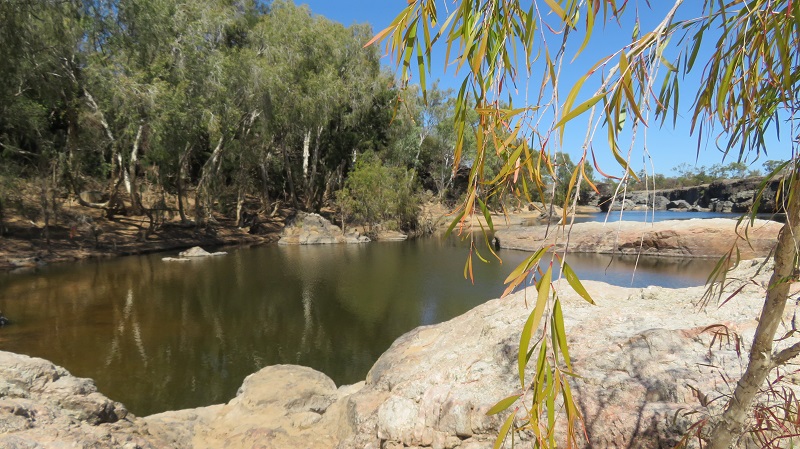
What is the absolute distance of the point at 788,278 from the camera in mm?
1212

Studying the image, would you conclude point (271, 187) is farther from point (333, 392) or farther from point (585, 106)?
point (585, 106)

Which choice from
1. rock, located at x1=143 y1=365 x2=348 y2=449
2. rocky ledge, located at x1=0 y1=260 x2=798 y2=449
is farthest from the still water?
rocky ledge, located at x1=0 y1=260 x2=798 y2=449

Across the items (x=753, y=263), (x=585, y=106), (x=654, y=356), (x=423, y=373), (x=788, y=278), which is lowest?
(x=423, y=373)

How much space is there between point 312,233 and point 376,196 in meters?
4.40

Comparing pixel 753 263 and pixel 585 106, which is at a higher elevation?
pixel 585 106

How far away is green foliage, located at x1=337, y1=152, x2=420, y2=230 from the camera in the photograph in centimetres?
2686

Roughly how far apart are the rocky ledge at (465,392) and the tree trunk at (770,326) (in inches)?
33.3

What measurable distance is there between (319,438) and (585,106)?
159 inches

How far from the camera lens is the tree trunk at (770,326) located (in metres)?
1.31

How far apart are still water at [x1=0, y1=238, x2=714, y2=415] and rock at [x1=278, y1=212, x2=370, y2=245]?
592cm

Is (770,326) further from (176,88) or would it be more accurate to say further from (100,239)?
(100,239)

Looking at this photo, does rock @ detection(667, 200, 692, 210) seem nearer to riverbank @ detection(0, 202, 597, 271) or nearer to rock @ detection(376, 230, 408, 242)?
rock @ detection(376, 230, 408, 242)

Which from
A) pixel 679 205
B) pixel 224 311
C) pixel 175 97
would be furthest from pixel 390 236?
pixel 679 205

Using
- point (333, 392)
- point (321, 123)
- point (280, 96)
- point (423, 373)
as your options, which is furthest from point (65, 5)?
point (423, 373)
